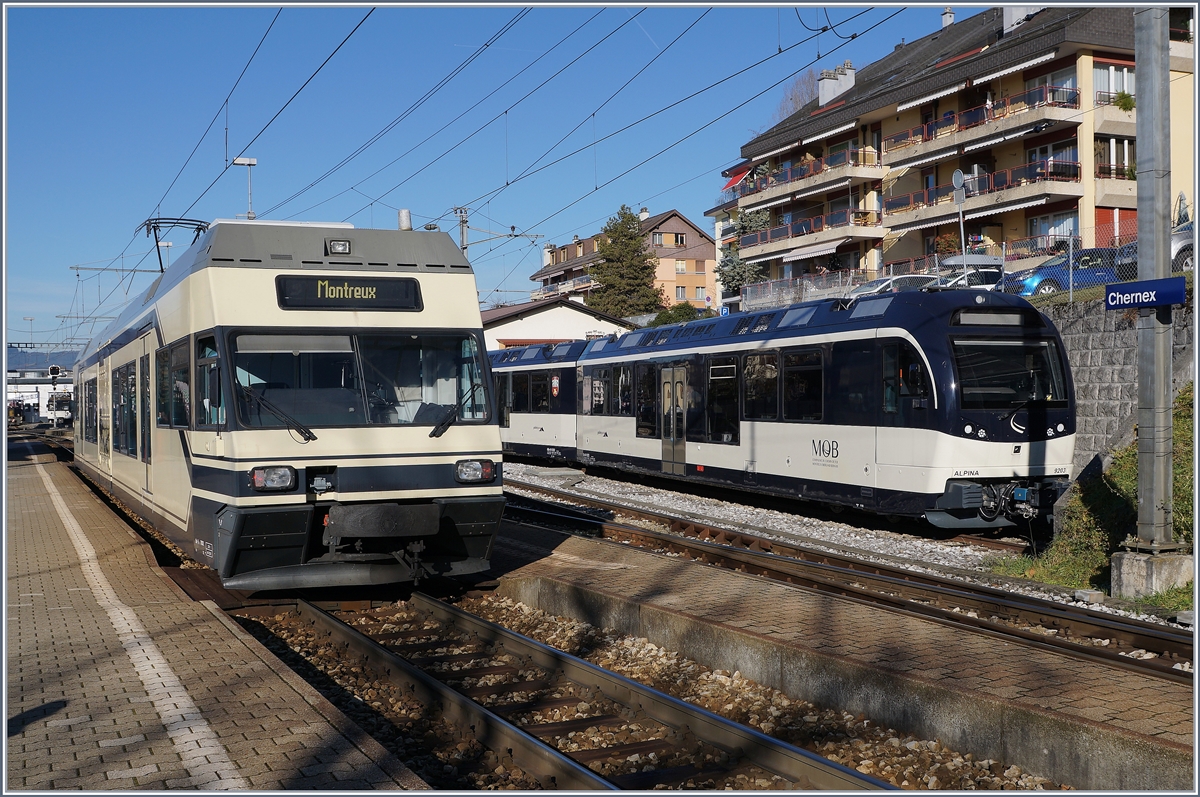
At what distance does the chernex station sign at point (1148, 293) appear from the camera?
911cm

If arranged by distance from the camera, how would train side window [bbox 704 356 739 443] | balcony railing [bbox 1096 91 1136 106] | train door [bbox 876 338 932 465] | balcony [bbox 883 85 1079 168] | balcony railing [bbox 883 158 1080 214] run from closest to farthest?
train door [bbox 876 338 932 465] → train side window [bbox 704 356 739 443] → balcony railing [bbox 1096 91 1136 106] → balcony [bbox 883 85 1079 168] → balcony railing [bbox 883 158 1080 214]

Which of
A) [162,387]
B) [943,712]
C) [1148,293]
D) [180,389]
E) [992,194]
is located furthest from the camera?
[992,194]

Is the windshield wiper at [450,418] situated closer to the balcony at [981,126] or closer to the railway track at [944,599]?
the railway track at [944,599]

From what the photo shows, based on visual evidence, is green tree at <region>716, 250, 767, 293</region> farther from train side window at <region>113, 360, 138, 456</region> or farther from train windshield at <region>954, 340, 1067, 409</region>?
Result: train side window at <region>113, 360, 138, 456</region>

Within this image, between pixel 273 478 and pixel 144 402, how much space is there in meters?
4.25

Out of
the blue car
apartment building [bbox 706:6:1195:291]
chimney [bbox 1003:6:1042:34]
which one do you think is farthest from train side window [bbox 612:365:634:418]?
chimney [bbox 1003:6:1042:34]

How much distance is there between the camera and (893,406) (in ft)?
45.0

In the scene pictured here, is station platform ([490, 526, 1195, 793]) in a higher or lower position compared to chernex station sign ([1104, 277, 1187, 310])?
lower

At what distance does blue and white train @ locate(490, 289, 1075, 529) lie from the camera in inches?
518

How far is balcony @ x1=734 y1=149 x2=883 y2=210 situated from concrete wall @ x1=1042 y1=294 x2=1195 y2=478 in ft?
88.1

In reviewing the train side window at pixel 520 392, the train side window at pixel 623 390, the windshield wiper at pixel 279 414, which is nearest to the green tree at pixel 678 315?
the train side window at pixel 520 392

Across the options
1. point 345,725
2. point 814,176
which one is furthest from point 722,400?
point 814,176

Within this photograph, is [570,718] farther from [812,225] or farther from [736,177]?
[736,177]

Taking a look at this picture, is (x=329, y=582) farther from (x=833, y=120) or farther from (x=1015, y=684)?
(x=833, y=120)
